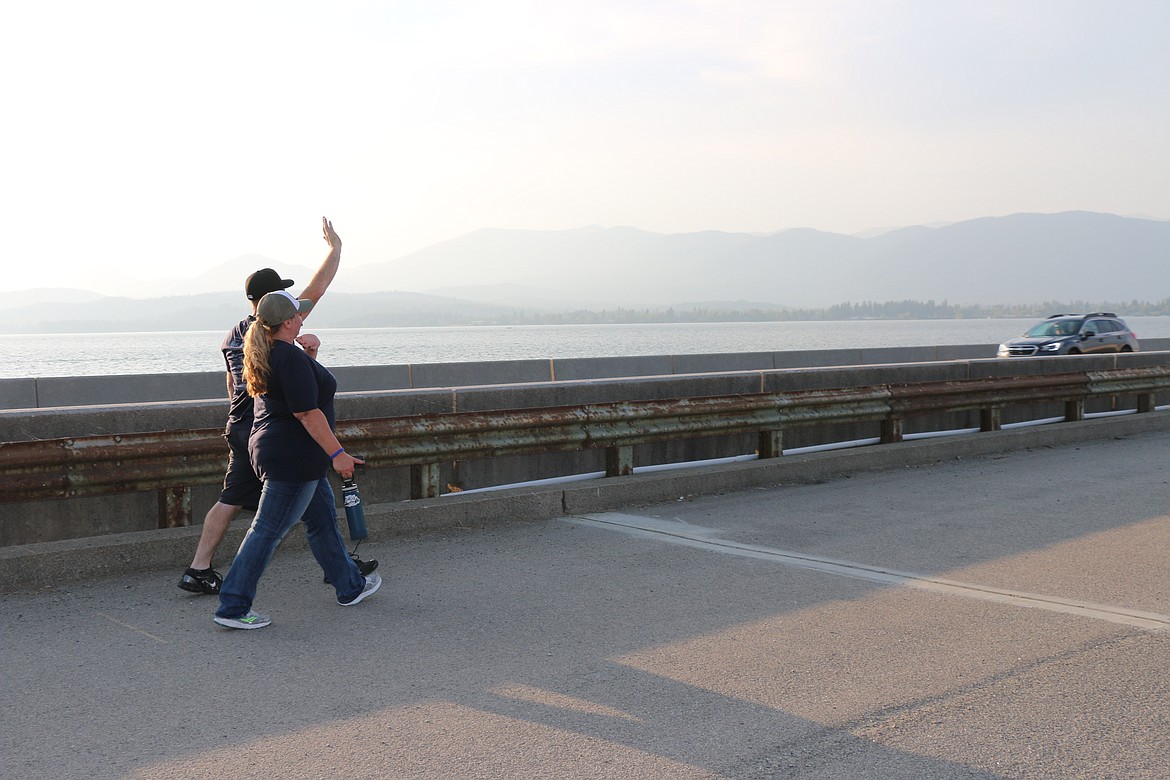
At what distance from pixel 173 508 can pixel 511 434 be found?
8.13ft

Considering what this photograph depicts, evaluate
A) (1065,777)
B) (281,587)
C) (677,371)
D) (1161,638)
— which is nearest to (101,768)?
(281,587)

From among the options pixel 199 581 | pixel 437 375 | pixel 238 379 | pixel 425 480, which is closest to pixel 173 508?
pixel 199 581

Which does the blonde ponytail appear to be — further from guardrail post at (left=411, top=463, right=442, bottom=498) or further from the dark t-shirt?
guardrail post at (left=411, top=463, right=442, bottom=498)

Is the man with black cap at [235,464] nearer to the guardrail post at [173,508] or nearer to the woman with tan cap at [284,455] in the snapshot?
the woman with tan cap at [284,455]

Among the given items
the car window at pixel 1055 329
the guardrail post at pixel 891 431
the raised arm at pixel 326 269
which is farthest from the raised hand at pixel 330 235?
the car window at pixel 1055 329

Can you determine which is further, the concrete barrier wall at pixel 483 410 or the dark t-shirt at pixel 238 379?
the concrete barrier wall at pixel 483 410

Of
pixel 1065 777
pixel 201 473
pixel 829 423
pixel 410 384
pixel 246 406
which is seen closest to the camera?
pixel 1065 777

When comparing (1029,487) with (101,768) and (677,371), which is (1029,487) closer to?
(101,768)

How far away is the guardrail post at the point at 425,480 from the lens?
7824mm

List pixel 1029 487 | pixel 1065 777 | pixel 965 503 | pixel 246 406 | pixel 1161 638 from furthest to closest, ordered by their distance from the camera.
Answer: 1. pixel 1029 487
2. pixel 965 503
3. pixel 246 406
4. pixel 1161 638
5. pixel 1065 777

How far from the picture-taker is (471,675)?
441 cm

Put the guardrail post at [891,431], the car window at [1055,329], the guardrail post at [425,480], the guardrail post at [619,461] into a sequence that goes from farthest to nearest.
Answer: the car window at [1055,329]
the guardrail post at [891,431]
the guardrail post at [619,461]
the guardrail post at [425,480]

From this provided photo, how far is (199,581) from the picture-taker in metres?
5.68

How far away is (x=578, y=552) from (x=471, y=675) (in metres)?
2.41
